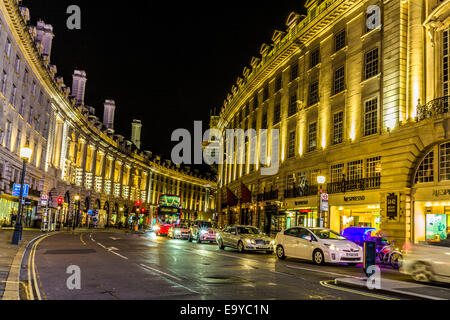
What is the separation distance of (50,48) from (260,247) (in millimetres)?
46035

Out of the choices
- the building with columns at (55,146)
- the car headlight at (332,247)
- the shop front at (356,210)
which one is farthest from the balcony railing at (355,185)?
the building with columns at (55,146)

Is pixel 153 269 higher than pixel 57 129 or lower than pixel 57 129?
lower

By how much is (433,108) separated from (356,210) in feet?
28.2

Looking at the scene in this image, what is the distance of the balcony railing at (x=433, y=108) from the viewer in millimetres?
21406

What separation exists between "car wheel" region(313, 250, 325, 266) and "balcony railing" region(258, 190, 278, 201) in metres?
20.6

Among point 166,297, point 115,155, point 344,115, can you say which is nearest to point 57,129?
point 115,155

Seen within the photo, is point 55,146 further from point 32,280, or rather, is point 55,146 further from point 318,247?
point 32,280

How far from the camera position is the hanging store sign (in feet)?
76.1

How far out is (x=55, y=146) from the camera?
56.9 meters

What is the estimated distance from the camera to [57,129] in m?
58.0

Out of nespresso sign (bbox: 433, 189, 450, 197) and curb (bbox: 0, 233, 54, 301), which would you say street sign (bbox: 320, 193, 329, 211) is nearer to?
nespresso sign (bbox: 433, 189, 450, 197)
